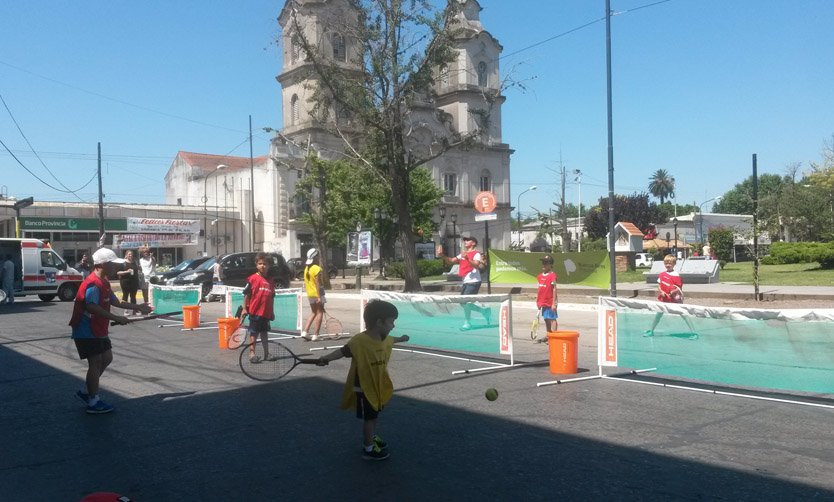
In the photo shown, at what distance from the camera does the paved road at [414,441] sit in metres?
5.26

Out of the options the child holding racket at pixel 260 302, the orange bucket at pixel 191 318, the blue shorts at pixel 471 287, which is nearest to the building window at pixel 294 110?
the orange bucket at pixel 191 318

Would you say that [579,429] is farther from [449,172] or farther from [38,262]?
[449,172]

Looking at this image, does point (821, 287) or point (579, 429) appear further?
point (821, 287)

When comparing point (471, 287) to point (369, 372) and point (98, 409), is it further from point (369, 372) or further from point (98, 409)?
point (369, 372)

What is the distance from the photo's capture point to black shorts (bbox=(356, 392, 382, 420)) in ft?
19.1

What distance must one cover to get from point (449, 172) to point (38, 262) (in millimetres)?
43350

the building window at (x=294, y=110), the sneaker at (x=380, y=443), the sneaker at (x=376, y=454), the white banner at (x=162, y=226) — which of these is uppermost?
the building window at (x=294, y=110)

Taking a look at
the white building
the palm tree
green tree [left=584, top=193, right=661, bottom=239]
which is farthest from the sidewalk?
the palm tree

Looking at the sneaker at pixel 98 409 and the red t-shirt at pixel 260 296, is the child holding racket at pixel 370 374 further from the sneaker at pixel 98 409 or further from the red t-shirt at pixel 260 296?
the red t-shirt at pixel 260 296

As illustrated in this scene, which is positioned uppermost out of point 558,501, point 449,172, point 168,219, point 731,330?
point 449,172

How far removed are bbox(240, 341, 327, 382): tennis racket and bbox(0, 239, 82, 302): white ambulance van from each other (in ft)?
65.3

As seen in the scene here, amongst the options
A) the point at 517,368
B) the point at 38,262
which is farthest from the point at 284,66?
the point at 517,368

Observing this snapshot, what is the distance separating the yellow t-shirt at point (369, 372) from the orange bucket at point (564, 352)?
448 centimetres

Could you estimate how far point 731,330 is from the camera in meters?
8.45
